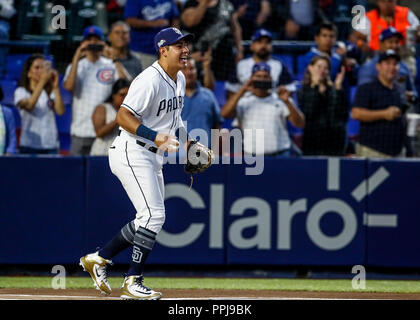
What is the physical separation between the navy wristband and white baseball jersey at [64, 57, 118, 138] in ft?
11.7

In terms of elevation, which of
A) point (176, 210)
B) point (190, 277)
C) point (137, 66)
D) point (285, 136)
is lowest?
point (190, 277)

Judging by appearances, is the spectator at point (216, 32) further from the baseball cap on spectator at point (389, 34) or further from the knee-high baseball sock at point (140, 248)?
the knee-high baseball sock at point (140, 248)

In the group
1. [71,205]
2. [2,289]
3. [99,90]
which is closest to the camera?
[2,289]

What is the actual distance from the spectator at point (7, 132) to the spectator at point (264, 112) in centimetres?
239

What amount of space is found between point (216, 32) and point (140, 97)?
4.78m

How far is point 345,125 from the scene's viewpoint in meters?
10.0

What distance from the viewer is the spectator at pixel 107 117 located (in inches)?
381

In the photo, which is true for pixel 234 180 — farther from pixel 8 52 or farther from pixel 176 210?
pixel 8 52

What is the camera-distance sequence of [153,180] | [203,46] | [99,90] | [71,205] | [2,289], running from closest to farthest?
[153,180] < [2,289] < [71,205] < [99,90] < [203,46]

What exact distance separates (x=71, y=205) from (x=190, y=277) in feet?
4.97

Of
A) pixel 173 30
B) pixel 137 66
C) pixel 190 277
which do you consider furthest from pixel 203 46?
pixel 173 30

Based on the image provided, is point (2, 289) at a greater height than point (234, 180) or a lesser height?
lesser

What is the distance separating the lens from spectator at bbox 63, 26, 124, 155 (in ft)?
32.8

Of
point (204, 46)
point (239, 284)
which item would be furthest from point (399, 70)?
point (239, 284)
